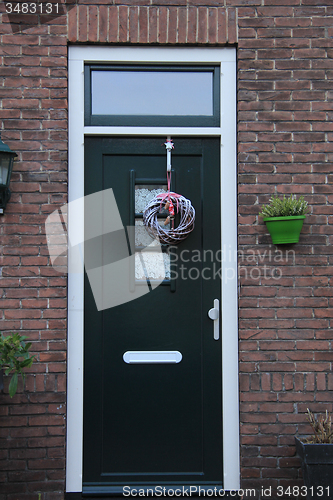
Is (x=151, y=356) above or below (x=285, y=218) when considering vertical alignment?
below

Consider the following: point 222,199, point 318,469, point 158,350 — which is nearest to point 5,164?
point 222,199

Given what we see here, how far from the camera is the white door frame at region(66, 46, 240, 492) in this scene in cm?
292

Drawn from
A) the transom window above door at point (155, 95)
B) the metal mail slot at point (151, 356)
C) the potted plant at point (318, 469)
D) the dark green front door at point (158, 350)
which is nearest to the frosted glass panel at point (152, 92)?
the transom window above door at point (155, 95)

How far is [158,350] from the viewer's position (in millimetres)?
3000

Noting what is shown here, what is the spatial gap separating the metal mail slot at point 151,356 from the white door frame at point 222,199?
34 centimetres

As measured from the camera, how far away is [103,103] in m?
3.07

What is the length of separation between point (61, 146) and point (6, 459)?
2210 millimetres

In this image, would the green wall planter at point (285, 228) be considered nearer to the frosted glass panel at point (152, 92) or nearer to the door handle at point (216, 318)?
the door handle at point (216, 318)

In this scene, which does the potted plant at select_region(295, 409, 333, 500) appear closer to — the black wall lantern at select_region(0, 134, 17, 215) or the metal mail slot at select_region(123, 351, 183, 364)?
the metal mail slot at select_region(123, 351, 183, 364)

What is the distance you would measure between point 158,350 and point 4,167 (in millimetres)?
1670

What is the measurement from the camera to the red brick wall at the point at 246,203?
112 inches

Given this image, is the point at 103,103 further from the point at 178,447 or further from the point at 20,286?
the point at 178,447

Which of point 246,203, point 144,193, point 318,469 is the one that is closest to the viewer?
point 318,469

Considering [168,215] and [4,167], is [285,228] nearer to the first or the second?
[168,215]
